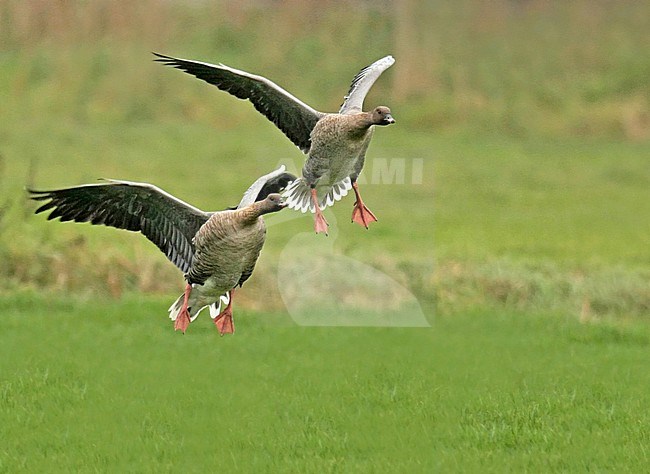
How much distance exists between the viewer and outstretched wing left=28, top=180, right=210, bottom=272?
723 cm

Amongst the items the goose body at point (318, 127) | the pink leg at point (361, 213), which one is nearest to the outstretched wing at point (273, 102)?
the goose body at point (318, 127)

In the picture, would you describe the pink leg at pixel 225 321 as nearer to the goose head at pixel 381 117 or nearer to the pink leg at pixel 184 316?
the pink leg at pixel 184 316

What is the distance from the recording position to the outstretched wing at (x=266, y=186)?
6.97 meters

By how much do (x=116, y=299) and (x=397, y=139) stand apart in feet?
28.6

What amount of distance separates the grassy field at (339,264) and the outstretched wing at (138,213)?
1254 millimetres

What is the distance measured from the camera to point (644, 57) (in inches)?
908

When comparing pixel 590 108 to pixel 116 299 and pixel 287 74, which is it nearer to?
pixel 287 74

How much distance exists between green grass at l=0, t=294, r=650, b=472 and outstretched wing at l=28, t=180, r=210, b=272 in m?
1.23

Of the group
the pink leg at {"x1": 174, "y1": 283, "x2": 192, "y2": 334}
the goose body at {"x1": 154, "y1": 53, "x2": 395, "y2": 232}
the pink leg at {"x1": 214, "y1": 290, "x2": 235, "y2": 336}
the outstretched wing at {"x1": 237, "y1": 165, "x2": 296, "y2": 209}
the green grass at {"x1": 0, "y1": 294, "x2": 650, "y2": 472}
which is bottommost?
the green grass at {"x1": 0, "y1": 294, "x2": 650, "y2": 472}

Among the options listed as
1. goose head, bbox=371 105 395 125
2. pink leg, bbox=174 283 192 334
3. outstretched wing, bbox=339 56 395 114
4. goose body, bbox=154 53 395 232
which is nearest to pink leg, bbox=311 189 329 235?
goose body, bbox=154 53 395 232

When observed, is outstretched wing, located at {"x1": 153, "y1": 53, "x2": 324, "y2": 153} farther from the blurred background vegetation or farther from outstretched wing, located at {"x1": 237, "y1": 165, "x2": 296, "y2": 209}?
the blurred background vegetation

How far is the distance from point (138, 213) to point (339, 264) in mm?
5146

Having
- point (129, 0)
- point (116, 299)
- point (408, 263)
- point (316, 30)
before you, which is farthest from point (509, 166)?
point (116, 299)

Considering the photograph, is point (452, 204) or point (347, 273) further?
point (452, 204)
